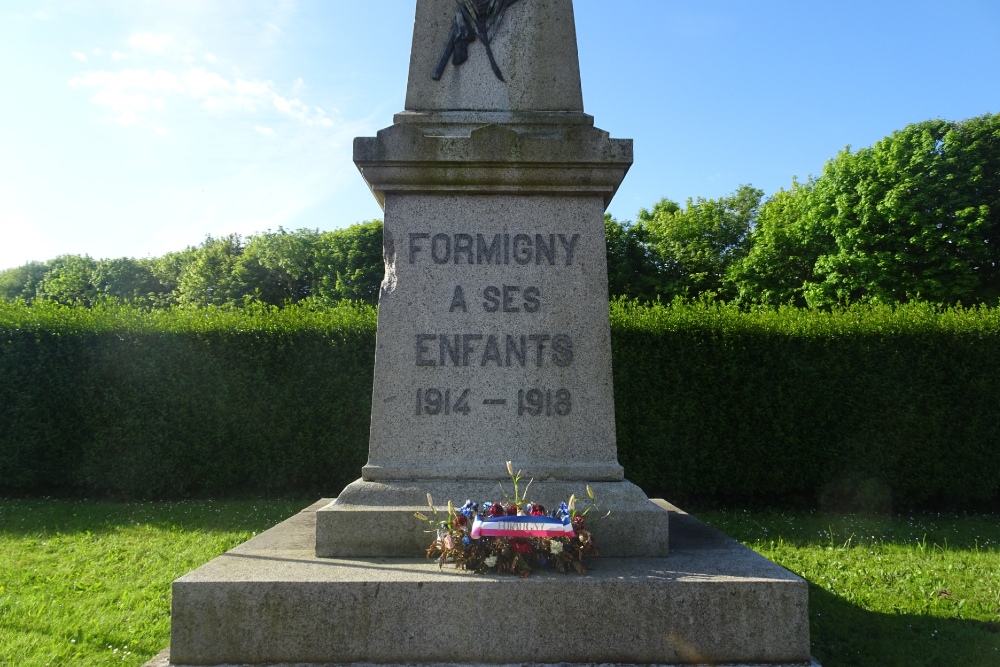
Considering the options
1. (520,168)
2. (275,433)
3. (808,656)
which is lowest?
(808,656)

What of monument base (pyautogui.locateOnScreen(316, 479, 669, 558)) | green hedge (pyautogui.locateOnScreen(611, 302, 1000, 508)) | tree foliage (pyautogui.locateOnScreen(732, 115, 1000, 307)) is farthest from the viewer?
tree foliage (pyautogui.locateOnScreen(732, 115, 1000, 307))

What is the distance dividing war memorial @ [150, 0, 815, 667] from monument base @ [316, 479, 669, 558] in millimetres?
11

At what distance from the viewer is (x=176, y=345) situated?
33.8 ft

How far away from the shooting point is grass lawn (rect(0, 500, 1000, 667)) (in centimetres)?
434

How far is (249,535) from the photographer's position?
771 centimetres

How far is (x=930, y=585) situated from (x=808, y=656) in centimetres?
354

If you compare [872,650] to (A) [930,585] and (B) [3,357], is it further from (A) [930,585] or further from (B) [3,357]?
(B) [3,357]

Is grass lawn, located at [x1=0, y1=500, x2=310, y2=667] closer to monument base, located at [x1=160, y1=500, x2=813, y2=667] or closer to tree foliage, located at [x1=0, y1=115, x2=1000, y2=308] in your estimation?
monument base, located at [x1=160, y1=500, x2=813, y2=667]

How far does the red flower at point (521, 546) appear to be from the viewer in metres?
3.28

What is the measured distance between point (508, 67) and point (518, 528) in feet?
9.16

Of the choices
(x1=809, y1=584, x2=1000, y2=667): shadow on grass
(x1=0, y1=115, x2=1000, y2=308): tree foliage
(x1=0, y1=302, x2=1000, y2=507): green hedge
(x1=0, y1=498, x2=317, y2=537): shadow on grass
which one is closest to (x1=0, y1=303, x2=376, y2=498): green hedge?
(x1=0, y1=302, x2=1000, y2=507): green hedge

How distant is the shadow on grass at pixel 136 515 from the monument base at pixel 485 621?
5259 millimetres

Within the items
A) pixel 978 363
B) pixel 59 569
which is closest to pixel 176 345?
pixel 59 569

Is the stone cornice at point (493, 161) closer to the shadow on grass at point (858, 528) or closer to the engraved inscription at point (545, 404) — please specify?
the engraved inscription at point (545, 404)
